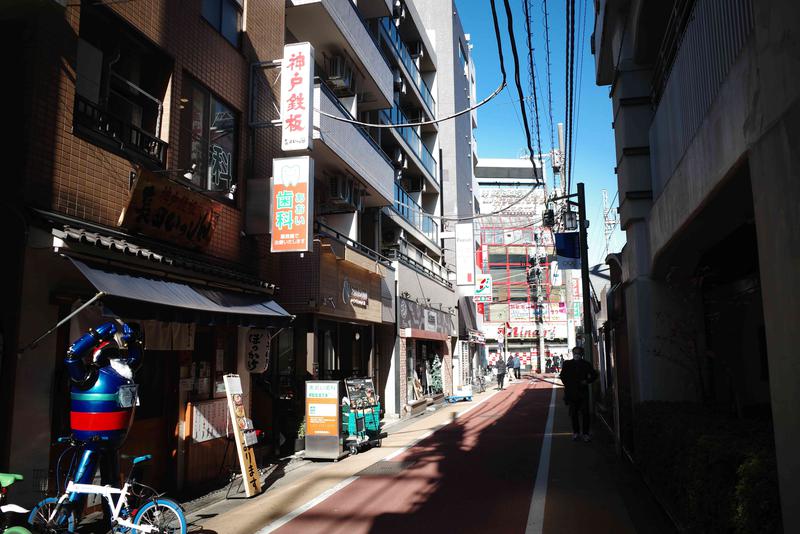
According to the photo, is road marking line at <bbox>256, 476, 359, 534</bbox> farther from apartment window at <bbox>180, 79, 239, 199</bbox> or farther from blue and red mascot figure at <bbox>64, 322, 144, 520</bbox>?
apartment window at <bbox>180, 79, 239, 199</bbox>

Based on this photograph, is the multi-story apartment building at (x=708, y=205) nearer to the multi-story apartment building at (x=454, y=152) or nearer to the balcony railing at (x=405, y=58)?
the balcony railing at (x=405, y=58)

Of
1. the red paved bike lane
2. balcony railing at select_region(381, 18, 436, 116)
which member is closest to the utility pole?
the red paved bike lane

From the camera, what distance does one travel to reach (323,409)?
11.6m

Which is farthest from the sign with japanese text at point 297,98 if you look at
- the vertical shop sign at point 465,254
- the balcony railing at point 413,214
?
the vertical shop sign at point 465,254

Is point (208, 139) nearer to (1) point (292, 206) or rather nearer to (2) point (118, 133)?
(1) point (292, 206)

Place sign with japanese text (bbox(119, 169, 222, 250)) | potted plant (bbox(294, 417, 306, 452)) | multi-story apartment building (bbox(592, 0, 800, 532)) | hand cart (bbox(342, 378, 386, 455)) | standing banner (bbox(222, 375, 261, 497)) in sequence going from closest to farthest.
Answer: multi-story apartment building (bbox(592, 0, 800, 532))
sign with japanese text (bbox(119, 169, 222, 250))
standing banner (bbox(222, 375, 261, 497))
hand cart (bbox(342, 378, 386, 455))
potted plant (bbox(294, 417, 306, 452))

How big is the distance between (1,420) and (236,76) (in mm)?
7224

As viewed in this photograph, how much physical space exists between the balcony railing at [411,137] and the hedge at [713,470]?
16.4 meters

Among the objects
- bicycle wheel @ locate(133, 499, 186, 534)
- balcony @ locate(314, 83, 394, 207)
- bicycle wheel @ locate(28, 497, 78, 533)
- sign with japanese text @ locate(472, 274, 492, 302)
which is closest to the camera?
bicycle wheel @ locate(28, 497, 78, 533)

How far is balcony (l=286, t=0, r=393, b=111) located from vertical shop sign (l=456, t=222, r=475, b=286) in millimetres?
10888

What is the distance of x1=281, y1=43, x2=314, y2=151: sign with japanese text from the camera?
10.9 m

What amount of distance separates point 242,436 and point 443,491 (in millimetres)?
3050

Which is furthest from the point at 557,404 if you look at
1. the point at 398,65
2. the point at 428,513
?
the point at 428,513

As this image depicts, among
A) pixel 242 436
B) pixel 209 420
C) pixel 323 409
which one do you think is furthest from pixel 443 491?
pixel 209 420
